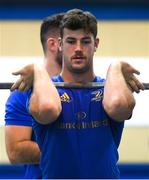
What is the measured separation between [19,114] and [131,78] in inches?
19.5

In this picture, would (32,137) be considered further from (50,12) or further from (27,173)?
(50,12)

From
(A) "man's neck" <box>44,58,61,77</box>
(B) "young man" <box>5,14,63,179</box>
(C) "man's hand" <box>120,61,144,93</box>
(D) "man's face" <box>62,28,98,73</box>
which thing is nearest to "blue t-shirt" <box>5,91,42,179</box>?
(B) "young man" <box>5,14,63,179</box>

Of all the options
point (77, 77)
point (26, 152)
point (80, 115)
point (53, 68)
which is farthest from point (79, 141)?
point (53, 68)

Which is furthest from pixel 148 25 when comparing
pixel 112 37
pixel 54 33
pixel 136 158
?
pixel 54 33

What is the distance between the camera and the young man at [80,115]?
1.42m

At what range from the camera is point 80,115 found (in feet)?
4.78

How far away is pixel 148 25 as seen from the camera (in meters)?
4.11

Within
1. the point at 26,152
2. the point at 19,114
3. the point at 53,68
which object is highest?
the point at 53,68

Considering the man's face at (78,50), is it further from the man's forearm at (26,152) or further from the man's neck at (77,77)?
the man's forearm at (26,152)

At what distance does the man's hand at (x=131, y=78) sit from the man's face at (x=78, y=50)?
11cm

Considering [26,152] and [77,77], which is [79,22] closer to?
[77,77]

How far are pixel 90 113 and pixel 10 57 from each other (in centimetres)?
269

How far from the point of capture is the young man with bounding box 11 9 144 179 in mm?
1418

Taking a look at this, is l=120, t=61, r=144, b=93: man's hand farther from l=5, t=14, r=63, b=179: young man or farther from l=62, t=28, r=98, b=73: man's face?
l=5, t=14, r=63, b=179: young man
